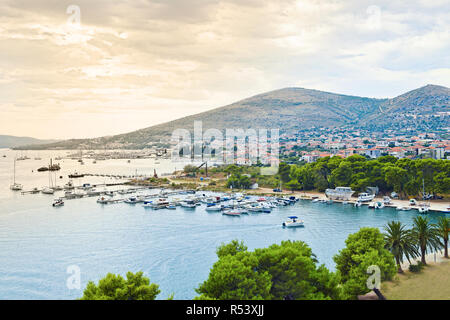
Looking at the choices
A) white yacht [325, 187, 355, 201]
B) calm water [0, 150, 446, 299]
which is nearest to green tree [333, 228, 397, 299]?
calm water [0, 150, 446, 299]

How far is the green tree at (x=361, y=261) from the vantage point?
991 cm

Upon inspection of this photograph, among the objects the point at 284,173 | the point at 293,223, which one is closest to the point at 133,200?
the point at 284,173

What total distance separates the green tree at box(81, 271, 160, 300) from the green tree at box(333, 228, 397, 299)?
5379 millimetres

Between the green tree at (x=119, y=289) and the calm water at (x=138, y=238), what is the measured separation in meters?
4.69

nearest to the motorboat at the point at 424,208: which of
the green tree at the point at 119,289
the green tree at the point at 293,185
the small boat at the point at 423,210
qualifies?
the small boat at the point at 423,210

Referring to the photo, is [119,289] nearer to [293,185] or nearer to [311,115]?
[293,185]

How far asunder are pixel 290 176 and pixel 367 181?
7440mm

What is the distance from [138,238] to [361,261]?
506 inches

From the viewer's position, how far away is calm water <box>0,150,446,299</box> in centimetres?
1431

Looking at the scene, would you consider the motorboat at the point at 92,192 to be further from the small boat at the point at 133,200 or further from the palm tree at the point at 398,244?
the palm tree at the point at 398,244

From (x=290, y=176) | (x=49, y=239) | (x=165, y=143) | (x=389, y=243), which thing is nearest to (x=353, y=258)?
(x=389, y=243)

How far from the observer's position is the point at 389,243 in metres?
12.6
